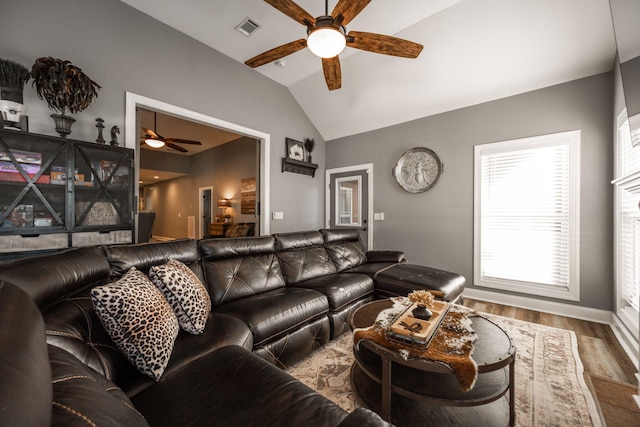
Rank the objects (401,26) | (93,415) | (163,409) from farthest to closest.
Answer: (401,26) → (163,409) → (93,415)

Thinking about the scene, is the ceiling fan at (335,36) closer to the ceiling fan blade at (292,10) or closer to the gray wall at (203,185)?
the ceiling fan blade at (292,10)

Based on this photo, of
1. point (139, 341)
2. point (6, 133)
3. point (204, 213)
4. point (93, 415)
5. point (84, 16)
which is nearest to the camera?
point (93, 415)

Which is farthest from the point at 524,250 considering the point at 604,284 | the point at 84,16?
the point at 84,16

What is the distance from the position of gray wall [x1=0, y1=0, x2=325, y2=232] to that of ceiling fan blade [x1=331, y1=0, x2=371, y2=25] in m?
2.14

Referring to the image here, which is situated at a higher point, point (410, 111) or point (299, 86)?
point (299, 86)

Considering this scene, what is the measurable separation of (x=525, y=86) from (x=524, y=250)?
2.11 m

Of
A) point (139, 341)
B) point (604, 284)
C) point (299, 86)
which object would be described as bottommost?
point (604, 284)

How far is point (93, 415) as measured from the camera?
0.47 metres

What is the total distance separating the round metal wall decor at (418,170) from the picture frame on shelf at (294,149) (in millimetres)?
1746

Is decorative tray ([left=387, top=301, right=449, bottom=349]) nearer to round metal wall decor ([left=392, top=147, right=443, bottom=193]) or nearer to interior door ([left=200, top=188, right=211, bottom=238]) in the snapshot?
round metal wall decor ([left=392, top=147, right=443, bottom=193])

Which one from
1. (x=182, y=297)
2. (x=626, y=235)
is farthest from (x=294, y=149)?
(x=626, y=235)

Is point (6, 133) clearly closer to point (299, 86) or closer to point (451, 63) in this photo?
point (299, 86)

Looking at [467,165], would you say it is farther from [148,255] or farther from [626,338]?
[148,255]

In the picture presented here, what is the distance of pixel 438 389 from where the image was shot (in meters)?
1.30
